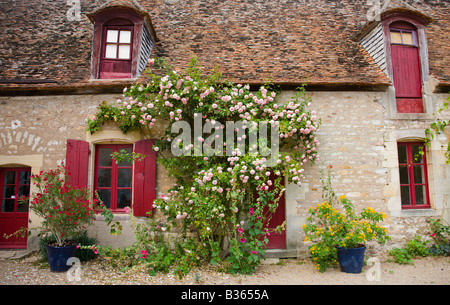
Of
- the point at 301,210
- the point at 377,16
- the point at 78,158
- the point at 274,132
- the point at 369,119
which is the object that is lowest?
the point at 301,210

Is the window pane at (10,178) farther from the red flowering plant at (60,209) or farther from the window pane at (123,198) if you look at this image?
the window pane at (123,198)

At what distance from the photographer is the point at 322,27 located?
25.5ft

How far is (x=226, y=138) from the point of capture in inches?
218

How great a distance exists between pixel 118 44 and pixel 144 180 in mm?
3296

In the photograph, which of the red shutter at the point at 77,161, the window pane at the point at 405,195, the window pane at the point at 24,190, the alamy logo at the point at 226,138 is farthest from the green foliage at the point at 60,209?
the window pane at the point at 405,195

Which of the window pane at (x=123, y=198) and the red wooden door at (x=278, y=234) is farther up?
the window pane at (x=123, y=198)

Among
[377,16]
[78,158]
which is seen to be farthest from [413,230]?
[78,158]

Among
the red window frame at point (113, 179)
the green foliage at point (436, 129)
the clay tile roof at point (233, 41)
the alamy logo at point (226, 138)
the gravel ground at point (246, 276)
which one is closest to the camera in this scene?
the gravel ground at point (246, 276)

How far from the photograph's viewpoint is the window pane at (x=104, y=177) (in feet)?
20.1

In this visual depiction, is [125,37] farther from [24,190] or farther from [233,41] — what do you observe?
[24,190]

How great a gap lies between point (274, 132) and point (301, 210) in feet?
5.87

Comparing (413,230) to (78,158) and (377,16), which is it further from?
(78,158)

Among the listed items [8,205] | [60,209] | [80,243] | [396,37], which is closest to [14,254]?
[8,205]

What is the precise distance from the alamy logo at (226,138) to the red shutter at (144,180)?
0.62 metres
